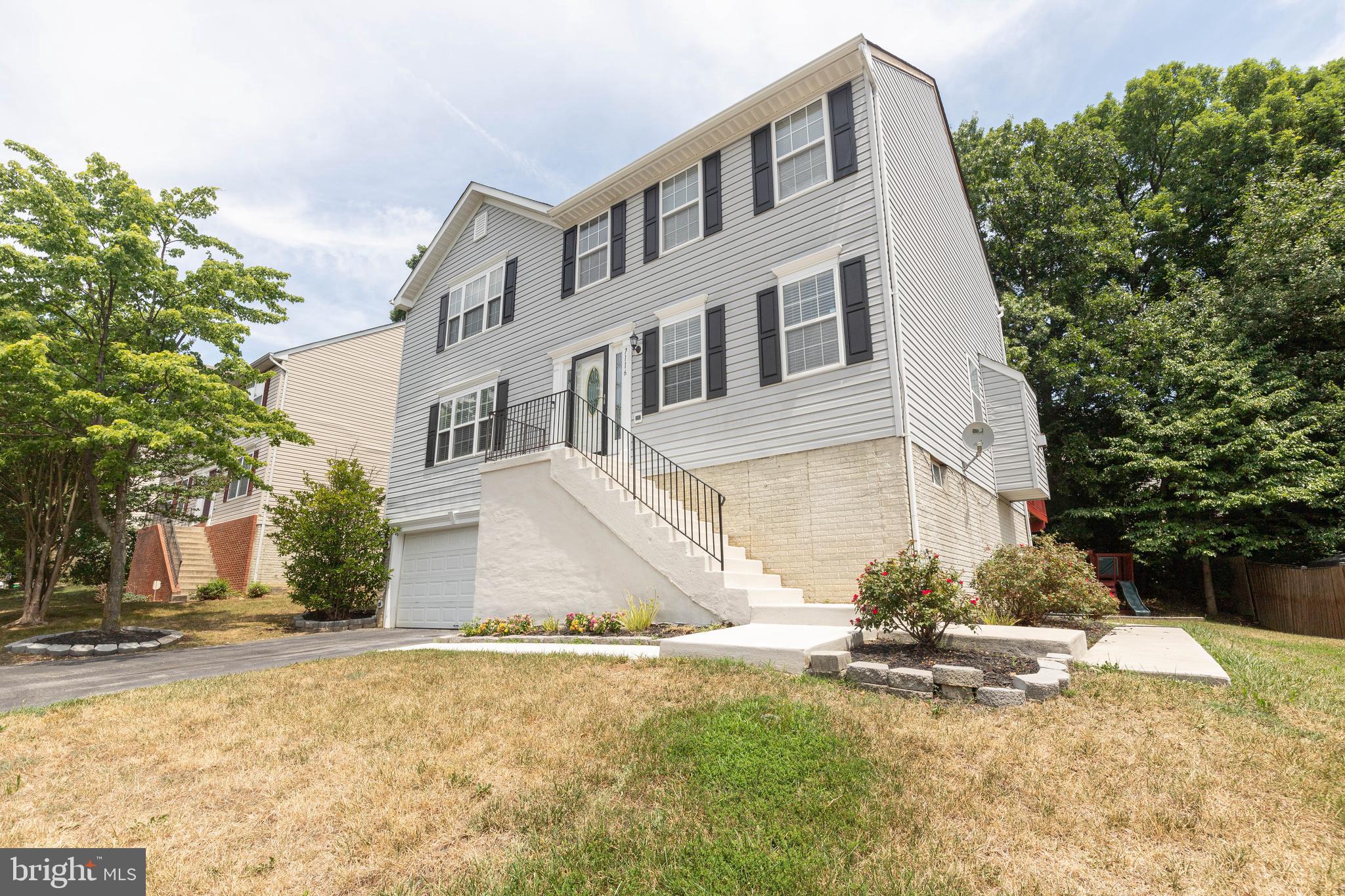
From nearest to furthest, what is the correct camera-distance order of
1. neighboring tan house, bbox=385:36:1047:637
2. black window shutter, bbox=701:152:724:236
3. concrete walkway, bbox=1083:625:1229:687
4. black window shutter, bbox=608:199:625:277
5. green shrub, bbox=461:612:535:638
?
concrete walkway, bbox=1083:625:1229:687 → neighboring tan house, bbox=385:36:1047:637 → green shrub, bbox=461:612:535:638 → black window shutter, bbox=701:152:724:236 → black window shutter, bbox=608:199:625:277

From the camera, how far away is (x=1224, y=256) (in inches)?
805

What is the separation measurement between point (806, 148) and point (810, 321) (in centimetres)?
300

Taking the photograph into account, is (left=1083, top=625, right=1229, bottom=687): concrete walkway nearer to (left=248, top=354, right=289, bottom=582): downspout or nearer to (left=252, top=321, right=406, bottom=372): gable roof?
(left=252, top=321, right=406, bottom=372): gable roof

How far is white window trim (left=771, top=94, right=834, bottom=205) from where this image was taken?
9.62 m

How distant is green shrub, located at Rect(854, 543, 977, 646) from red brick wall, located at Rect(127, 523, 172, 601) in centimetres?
2297

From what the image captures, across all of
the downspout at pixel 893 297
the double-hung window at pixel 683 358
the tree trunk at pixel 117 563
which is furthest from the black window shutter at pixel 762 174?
the tree trunk at pixel 117 563

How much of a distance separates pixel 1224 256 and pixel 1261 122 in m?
4.31

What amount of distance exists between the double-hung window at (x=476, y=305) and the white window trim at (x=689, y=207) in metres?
4.75

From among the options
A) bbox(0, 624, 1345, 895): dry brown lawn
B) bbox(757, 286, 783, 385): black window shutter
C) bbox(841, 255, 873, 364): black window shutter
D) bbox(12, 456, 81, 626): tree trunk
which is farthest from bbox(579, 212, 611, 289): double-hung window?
bbox(12, 456, 81, 626): tree trunk

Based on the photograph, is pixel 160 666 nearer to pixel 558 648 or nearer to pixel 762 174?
pixel 558 648

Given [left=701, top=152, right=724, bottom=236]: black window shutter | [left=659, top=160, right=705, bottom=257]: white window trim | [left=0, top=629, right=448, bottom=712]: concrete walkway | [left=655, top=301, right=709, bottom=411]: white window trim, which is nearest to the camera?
[left=0, top=629, right=448, bottom=712]: concrete walkway

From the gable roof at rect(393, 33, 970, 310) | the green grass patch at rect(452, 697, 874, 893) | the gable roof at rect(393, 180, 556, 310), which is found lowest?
the green grass patch at rect(452, 697, 874, 893)

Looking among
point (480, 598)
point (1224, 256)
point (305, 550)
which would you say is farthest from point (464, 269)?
point (1224, 256)

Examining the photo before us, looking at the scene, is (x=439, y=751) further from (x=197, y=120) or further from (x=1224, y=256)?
(x=1224, y=256)
